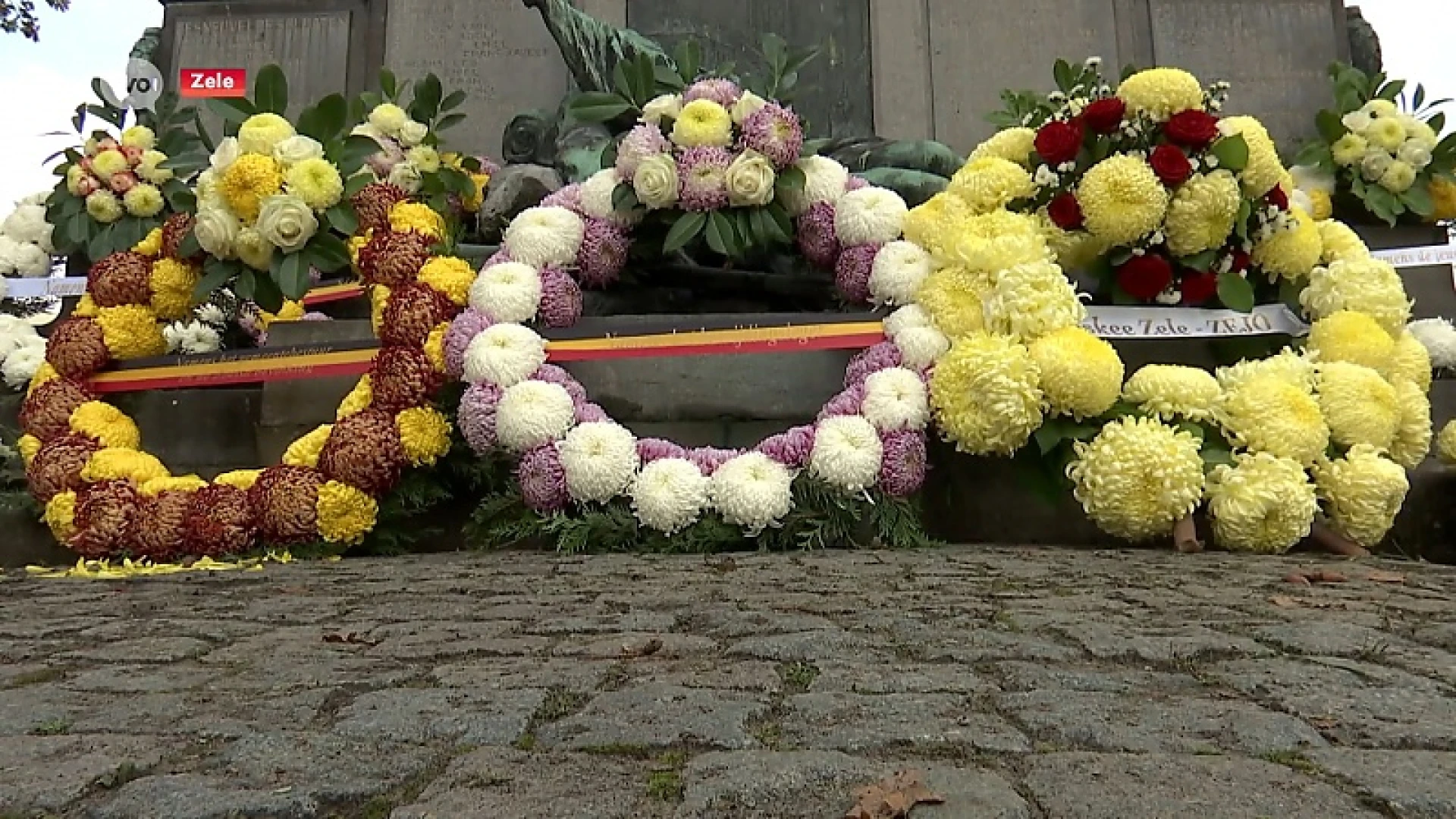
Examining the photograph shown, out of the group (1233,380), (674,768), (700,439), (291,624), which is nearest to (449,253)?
(700,439)

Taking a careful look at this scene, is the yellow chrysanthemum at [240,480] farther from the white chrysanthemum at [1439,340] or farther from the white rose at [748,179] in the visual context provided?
the white chrysanthemum at [1439,340]

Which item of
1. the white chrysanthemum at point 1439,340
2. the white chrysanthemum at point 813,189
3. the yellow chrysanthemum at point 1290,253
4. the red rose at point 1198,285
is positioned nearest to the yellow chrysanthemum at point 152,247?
the white chrysanthemum at point 813,189

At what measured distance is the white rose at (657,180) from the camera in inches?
195

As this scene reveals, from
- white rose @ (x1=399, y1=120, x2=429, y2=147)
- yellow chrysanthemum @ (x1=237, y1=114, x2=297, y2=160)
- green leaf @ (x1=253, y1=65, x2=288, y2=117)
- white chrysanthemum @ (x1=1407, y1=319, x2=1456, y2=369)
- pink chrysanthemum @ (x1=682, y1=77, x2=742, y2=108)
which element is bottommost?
white chrysanthemum @ (x1=1407, y1=319, x2=1456, y2=369)

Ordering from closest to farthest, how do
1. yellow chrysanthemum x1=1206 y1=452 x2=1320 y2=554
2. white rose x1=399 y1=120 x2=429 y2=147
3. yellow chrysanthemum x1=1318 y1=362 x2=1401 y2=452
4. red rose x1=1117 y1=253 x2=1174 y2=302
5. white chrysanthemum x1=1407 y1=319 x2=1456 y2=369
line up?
yellow chrysanthemum x1=1206 y1=452 x2=1320 y2=554 → yellow chrysanthemum x1=1318 y1=362 x2=1401 y2=452 → red rose x1=1117 y1=253 x2=1174 y2=302 → white chrysanthemum x1=1407 y1=319 x2=1456 y2=369 → white rose x1=399 y1=120 x2=429 y2=147

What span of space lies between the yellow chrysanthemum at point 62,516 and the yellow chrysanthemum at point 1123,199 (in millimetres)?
4213

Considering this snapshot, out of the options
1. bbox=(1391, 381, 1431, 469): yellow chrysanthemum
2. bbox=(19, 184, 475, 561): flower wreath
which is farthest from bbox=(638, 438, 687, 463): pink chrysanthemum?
bbox=(1391, 381, 1431, 469): yellow chrysanthemum

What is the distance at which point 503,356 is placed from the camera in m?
4.72

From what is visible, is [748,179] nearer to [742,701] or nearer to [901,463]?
[901,463]

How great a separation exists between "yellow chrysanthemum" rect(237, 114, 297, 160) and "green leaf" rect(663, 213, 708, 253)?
1.79 meters

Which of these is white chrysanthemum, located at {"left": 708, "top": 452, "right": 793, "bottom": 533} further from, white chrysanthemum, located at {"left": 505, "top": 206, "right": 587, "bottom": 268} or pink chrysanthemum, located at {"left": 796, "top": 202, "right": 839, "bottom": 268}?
white chrysanthemum, located at {"left": 505, "top": 206, "right": 587, "bottom": 268}

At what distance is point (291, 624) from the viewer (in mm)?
2742

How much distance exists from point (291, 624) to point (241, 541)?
2.11 meters

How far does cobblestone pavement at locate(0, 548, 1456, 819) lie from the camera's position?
134 centimetres
